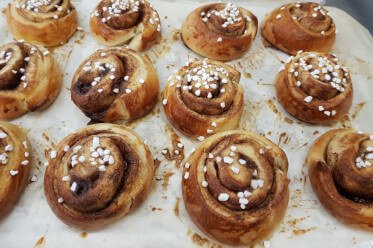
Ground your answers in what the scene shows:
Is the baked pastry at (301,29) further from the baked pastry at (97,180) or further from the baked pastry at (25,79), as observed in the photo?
the baked pastry at (25,79)

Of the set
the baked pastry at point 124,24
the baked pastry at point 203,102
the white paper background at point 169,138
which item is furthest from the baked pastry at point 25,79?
the baked pastry at point 203,102

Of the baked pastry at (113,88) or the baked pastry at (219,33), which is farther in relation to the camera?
the baked pastry at (219,33)

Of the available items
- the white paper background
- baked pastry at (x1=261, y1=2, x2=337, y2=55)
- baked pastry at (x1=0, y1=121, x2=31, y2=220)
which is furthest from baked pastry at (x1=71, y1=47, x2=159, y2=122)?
baked pastry at (x1=261, y1=2, x2=337, y2=55)

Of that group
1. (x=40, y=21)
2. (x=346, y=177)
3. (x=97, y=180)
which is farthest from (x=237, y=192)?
(x=40, y=21)

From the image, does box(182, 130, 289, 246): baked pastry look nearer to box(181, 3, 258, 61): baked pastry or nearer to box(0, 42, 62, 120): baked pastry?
box(181, 3, 258, 61): baked pastry

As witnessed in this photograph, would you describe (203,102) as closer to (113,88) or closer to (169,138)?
(169,138)

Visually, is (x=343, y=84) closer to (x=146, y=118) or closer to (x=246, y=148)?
(x=246, y=148)
